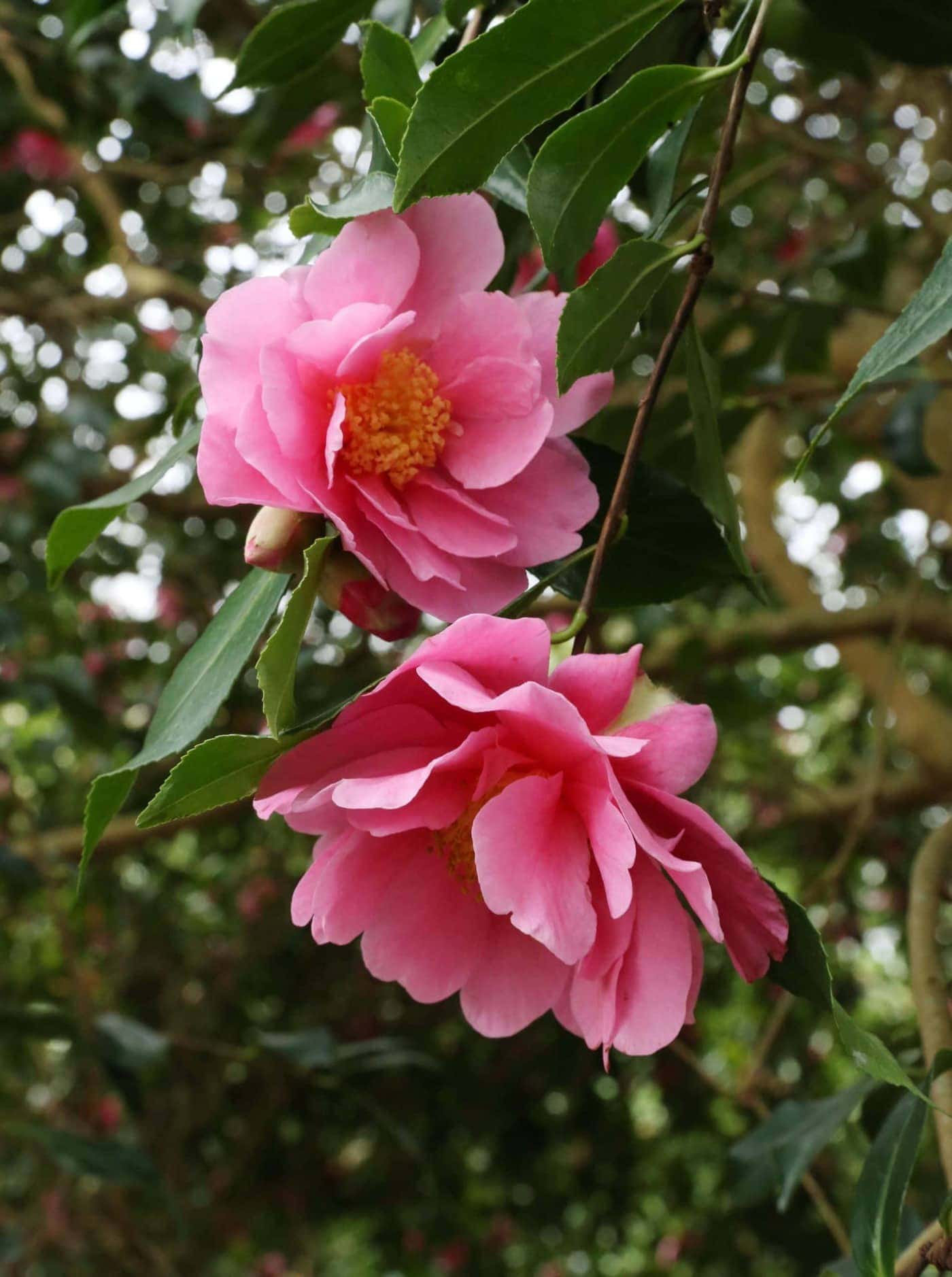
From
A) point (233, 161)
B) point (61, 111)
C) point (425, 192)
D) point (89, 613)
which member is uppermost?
point (425, 192)

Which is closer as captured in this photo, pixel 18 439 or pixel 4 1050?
pixel 18 439

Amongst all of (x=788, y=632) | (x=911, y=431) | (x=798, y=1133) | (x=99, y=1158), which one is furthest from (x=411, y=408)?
(x=788, y=632)

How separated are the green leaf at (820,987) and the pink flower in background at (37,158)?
212 centimetres

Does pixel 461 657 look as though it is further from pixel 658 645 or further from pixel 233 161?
pixel 233 161

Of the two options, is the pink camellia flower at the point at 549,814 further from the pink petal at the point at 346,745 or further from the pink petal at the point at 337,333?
the pink petal at the point at 337,333

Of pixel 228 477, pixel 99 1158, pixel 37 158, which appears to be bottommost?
pixel 99 1158

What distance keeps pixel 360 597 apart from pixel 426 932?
0.15m

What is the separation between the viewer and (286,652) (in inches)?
19.0

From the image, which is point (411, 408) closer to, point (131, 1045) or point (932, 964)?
point (932, 964)

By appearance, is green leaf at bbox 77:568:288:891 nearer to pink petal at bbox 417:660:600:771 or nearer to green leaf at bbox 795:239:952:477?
pink petal at bbox 417:660:600:771

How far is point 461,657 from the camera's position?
47 centimetres

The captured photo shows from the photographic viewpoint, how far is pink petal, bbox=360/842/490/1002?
1.80ft

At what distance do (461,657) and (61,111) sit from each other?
173 cm

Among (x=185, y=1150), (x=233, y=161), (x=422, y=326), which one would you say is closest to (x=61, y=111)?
(x=233, y=161)
